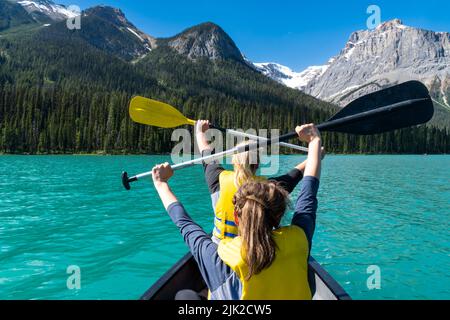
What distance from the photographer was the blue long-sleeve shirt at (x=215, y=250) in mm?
3105

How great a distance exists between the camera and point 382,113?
5.06m

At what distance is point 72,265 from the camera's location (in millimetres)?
9703

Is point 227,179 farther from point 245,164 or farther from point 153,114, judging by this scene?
point 153,114

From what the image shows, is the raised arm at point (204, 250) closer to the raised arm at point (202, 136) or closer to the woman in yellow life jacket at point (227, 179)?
the woman in yellow life jacket at point (227, 179)

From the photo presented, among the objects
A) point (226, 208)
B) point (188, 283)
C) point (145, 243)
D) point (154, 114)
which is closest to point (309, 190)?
point (226, 208)

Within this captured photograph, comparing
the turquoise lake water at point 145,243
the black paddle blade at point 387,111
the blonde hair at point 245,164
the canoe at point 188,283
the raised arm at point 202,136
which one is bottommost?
the turquoise lake water at point 145,243

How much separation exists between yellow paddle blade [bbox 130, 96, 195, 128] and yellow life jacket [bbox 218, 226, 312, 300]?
17.8 feet

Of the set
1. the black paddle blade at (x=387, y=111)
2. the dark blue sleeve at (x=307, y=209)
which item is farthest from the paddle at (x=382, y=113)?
the dark blue sleeve at (x=307, y=209)

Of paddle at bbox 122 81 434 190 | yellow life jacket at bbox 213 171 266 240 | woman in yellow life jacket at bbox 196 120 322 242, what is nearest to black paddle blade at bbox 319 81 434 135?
paddle at bbox 122 81 434 190

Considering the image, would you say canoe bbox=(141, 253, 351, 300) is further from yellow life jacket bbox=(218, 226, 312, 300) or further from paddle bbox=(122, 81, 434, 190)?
yellow life jacket bbox=(218, 226, 312, 300)

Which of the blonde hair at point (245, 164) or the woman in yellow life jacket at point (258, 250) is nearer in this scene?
the woman in yellow life jacket at point (258, 250)

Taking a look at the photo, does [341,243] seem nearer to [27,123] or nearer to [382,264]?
[382,264]

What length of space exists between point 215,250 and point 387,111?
3.43 meters

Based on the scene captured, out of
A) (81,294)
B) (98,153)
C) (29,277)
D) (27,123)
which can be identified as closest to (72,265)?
(29,277)
